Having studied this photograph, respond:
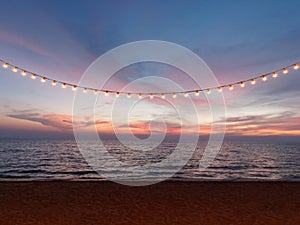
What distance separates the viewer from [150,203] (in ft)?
22.7

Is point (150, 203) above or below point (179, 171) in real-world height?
above

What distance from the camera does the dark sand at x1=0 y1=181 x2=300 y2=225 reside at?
546 centimetres

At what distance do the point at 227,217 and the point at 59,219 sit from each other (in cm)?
400

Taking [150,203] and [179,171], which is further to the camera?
[179,171]

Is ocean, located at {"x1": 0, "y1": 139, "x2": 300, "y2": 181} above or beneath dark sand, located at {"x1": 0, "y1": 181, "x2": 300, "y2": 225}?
beneath

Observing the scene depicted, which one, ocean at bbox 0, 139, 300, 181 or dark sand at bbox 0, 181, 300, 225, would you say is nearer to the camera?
dark sand at bbox 0, 181, 300, 225

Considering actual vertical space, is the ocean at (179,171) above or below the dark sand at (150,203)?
below

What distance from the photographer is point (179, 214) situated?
587cm

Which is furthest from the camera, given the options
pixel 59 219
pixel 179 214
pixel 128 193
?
pixel 128 193

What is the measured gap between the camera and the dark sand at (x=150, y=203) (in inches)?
215

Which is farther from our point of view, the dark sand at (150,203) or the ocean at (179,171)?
the ocean at (179,171)

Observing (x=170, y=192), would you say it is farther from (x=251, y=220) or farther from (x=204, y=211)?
(x=251, y=220)

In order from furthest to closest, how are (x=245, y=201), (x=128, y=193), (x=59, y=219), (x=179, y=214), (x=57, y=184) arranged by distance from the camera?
(x=57, y=184) → (x=128, y=193) → (x=245, y=201) → (x=179, y=214) → (x=59, y=219)

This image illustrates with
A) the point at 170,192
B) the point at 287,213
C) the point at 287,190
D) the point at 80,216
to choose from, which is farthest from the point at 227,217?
the point at 287,190
